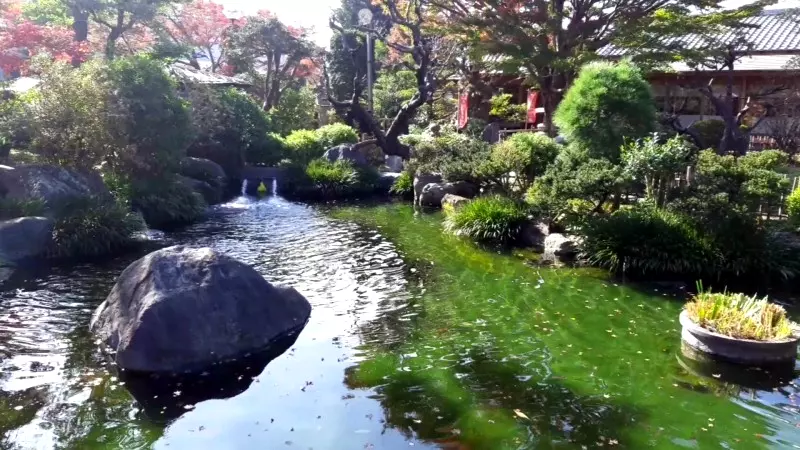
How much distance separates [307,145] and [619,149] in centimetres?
1222

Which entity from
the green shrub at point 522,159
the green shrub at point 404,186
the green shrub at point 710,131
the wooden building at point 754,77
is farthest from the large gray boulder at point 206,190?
the green shrub at point 710,131

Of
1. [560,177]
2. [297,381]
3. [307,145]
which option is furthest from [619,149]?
[307,145]

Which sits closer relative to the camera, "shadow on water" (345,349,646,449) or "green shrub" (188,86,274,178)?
"shadow on water" (345,349,646,449)

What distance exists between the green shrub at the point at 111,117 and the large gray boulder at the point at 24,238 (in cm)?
270

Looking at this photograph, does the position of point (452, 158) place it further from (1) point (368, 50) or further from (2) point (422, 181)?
(1) point (368, 50)

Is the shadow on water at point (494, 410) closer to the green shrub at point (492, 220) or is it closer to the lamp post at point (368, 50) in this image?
the green shrub at point (492, 220)

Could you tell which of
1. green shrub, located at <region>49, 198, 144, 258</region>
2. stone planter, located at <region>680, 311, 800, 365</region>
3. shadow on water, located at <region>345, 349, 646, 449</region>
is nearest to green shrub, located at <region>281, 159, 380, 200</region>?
green shrub, located at <region>49, 198, 144, 258</region>

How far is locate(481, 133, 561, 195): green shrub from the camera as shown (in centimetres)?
1389

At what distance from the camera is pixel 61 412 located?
562 centimetres

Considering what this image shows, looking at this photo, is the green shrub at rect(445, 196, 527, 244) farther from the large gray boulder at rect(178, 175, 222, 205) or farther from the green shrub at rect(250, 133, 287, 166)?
the green shrub at rect(250, 133, 287, 166)

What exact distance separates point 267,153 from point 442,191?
754 centimetres

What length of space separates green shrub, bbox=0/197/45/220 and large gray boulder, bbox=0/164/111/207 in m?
0.20

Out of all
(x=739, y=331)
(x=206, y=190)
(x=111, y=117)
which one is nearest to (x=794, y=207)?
(x=739, y=331)

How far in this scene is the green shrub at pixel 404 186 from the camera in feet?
62.8
